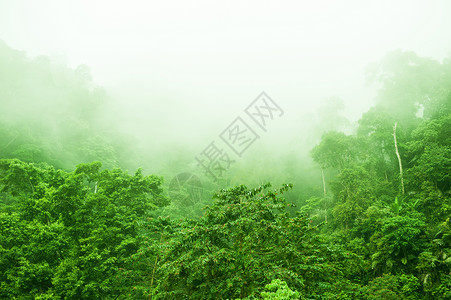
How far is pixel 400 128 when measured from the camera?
18.6 meters

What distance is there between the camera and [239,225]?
4.51 metres

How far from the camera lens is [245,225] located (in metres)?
4.68

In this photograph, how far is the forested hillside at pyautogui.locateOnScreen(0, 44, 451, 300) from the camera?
4730 millimetres

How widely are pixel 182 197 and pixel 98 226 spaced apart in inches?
584

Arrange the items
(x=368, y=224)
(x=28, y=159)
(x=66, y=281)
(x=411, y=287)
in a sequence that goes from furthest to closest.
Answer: (x=28, y=159), (x=368, y=224), (x=411, y=287), (x=66, y=281)

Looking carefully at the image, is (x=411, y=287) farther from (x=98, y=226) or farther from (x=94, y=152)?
(x=94, y=152)

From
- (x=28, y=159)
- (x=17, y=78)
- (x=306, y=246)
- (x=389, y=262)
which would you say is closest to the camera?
(x=306, y=246)

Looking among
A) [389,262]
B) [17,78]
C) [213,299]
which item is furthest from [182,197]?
[17,78]

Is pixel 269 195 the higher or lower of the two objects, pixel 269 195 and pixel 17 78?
the lower

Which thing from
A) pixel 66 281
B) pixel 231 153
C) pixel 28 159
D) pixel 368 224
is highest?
pixel 28 159

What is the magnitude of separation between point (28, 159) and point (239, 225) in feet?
69.2

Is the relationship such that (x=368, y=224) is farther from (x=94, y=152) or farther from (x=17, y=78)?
(x=17, y=78)

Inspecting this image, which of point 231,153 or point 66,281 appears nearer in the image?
point 66,281

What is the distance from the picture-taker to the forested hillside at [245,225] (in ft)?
15.5
